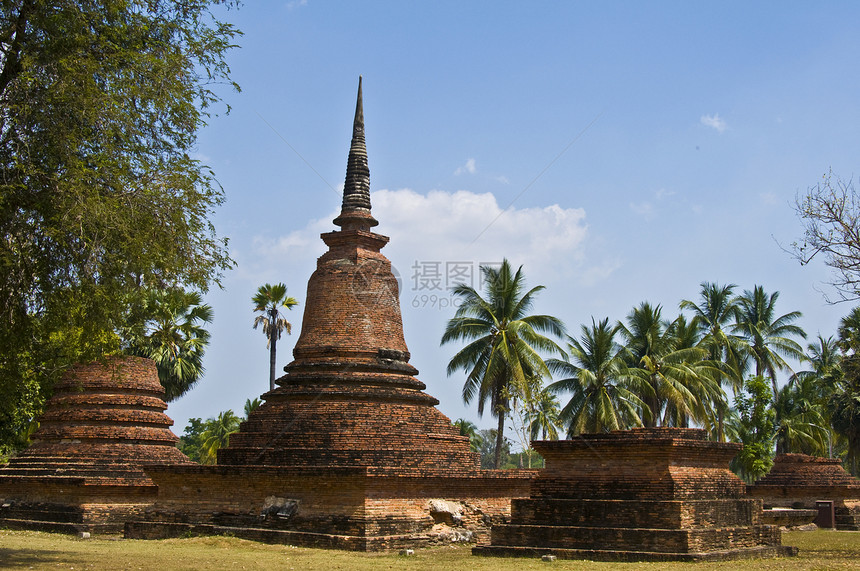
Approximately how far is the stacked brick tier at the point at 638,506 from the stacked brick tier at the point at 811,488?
13219 millimetres

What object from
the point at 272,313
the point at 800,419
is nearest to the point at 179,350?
the point at 272,313

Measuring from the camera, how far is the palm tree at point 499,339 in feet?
100

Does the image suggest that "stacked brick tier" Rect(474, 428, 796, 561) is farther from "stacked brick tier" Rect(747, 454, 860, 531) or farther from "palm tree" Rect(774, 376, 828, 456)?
"palm tree" Rect(774, 376, 828, 456)

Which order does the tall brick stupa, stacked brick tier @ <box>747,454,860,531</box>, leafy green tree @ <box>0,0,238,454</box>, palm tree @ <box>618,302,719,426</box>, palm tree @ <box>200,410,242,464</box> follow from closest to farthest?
leafy green tree @ <box>0,0,238,454</box> < the tall brick stupa < stacked brick tier @ <box>747,454,860,531</box> < palm tree @ <box>618,302,719,426</box> < palm tree @ <box>200,410,242,464</box>

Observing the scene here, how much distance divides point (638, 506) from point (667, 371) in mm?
19716

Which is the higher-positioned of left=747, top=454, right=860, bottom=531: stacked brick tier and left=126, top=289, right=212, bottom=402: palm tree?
left=126, top=289, right=212, bottom=402: palm tree

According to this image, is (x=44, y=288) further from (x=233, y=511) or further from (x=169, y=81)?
(x=233, y=511)

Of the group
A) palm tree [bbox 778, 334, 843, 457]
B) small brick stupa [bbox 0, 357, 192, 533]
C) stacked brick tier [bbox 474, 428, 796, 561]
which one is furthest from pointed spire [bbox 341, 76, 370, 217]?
palm tree [bbox 778, 334, 843, 457]

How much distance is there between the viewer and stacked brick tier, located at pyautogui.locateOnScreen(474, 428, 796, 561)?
14.1m

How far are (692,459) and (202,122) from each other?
9482 millimetres

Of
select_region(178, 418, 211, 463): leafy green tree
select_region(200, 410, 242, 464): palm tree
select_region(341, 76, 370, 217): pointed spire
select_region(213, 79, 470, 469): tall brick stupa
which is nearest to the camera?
select_region(213, 79, 470, 469): tall brick stupa

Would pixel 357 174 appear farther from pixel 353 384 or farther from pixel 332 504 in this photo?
pixel 332 504

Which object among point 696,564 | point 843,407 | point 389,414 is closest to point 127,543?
point 389,414

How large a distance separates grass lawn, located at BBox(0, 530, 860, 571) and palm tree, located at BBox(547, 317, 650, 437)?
14664mm
